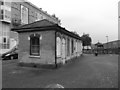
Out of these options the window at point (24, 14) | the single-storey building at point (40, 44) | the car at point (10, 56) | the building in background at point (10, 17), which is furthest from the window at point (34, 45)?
the window at point (24, 14)

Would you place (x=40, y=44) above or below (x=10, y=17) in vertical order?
below

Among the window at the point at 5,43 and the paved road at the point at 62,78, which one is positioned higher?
the window at the point at 5,43

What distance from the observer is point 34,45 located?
409 inches

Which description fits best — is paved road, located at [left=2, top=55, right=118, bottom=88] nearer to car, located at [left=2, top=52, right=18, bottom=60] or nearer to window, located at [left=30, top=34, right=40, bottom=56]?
window, located at [left=30, top=34, right=40, bottom=56]

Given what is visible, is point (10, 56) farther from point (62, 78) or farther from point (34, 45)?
point (62, 78)

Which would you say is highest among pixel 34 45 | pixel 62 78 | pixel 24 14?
pixel 24 14

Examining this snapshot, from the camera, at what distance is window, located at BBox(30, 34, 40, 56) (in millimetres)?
10234

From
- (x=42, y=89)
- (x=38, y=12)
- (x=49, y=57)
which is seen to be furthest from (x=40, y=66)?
(x=38, y=12)

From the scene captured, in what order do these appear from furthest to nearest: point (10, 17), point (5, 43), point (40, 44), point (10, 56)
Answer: point (10, 17) < point (5, 43) < point (10, 56) < point (40, 44)

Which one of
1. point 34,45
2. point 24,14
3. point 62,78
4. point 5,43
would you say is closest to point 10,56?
point 5,43

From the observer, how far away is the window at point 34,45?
10234 mm

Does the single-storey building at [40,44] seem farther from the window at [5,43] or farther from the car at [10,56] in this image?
the window at [5,43]

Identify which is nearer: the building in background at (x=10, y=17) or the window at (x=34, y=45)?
the window at (x=34, y=45)

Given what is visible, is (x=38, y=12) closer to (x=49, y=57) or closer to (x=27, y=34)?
(x=27, y=34)
